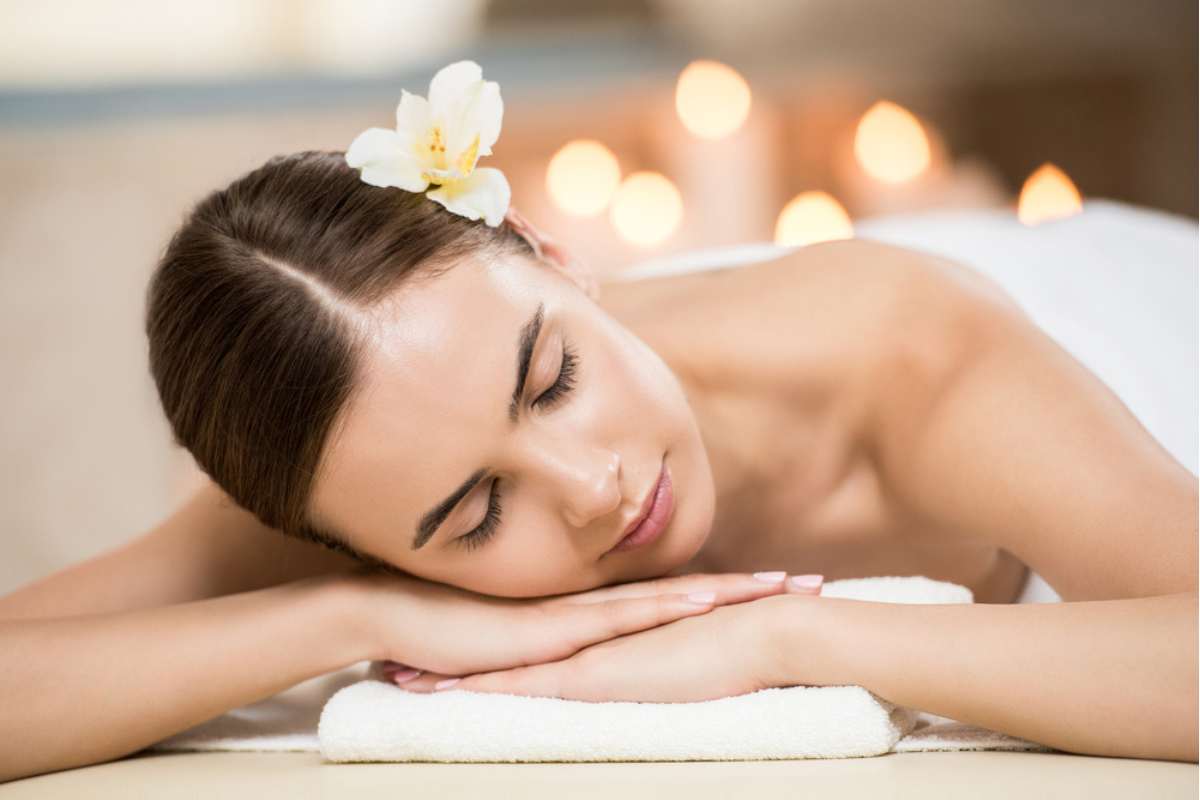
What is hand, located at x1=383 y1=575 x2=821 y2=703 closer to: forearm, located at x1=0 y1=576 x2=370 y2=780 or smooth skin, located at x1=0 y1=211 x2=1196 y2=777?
smooth skin, located at x1=0 y1=211 x2=1196 y2=777

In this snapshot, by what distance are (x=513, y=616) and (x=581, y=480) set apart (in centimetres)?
18

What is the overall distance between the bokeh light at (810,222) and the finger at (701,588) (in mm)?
1824

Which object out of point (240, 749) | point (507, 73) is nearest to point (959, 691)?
point (240, 749)

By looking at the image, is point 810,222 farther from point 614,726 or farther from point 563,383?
point 614,726

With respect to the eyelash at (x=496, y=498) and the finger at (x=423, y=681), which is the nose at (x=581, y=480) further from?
the finger at (x=423, y=681)

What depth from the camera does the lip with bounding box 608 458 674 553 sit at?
115 centimetres

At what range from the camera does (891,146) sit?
10.5 feet

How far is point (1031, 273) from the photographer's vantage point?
186 centimetres

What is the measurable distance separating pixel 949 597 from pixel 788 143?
255 centimetres

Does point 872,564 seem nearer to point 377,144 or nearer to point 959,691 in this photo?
point 959,691

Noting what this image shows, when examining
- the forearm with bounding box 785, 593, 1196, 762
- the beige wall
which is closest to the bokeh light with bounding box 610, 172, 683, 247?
the beige wall

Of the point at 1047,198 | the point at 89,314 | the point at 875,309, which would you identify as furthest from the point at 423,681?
the point at 1047,198

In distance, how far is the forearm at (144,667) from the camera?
116 centimetres

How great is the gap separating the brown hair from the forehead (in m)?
0.02
